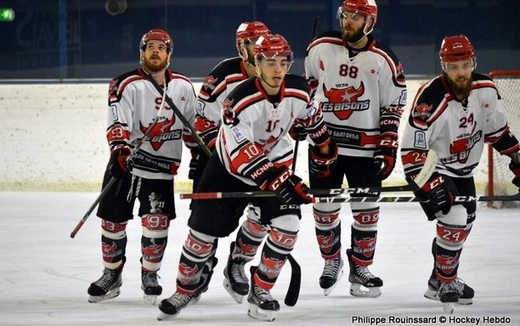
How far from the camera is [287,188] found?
4082 mm

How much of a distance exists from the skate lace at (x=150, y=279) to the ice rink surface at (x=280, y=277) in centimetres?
8

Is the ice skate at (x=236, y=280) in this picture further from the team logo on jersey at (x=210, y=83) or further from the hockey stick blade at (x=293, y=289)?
the team logo on jersey at (x=210, y=83)

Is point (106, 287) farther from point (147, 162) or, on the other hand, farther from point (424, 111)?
point (424, 111)

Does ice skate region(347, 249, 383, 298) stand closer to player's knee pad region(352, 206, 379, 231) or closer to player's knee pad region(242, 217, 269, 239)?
player's knee pad region(352, 206, 379, 231)

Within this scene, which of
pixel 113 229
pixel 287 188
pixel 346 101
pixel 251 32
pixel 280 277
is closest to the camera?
pixel 287 188

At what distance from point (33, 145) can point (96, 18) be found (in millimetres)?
891

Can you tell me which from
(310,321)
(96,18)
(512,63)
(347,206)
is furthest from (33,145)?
(310,321)

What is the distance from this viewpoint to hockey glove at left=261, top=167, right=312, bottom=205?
4.08 meters

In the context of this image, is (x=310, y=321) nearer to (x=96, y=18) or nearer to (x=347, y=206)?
(x=347, y=206)

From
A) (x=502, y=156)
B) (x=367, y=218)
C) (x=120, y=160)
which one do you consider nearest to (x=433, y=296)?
(x=367, y=218)

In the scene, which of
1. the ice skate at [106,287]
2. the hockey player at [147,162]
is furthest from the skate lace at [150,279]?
the ice skate at [106,287]

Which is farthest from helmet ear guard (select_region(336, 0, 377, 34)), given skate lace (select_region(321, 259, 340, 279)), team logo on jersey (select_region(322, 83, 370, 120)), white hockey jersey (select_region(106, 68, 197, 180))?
skate lace (select_region(321, 259, 340, 279))

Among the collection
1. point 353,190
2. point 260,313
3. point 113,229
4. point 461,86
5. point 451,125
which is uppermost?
point 461,86

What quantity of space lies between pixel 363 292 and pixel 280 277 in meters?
0.47
